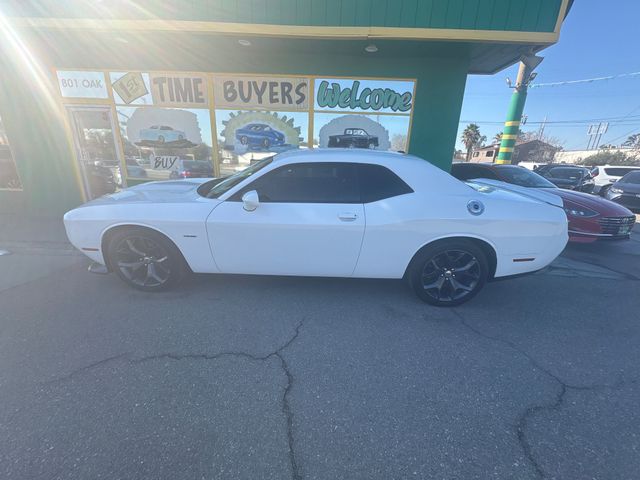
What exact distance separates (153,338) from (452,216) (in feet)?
9.97

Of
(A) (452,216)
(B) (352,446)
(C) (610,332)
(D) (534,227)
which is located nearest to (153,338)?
(B) (352,446)

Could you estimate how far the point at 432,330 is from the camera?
2.70 meters

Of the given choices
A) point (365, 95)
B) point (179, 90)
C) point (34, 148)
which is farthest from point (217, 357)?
point (34, 148)

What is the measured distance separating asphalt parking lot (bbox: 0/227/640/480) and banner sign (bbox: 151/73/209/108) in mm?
4422

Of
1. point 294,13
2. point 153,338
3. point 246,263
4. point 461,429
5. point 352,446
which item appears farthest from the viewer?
point 294,13

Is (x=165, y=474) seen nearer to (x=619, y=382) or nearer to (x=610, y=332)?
(x=619, y=382)

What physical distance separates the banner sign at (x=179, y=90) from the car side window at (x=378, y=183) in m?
4.90

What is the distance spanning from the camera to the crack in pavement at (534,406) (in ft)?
5.24

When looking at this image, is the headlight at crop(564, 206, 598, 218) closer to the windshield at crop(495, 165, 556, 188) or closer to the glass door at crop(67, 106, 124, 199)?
the windshield at crop(495, 165, 556, 188)

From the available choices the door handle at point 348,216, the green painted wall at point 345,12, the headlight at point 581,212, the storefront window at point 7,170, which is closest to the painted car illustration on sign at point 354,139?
the green painted wall at point 345,12

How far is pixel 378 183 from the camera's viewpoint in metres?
2.89

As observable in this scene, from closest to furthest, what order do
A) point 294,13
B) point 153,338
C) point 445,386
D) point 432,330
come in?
point 445,386 < point 153,338 < point 432,330 < point 294,13

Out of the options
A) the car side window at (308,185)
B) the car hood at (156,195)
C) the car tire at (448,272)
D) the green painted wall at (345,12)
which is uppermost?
the green painted wall at (345,12)

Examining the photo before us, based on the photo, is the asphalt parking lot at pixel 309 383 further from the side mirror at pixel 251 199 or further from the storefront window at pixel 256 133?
the storefront window at pixel 256 133
